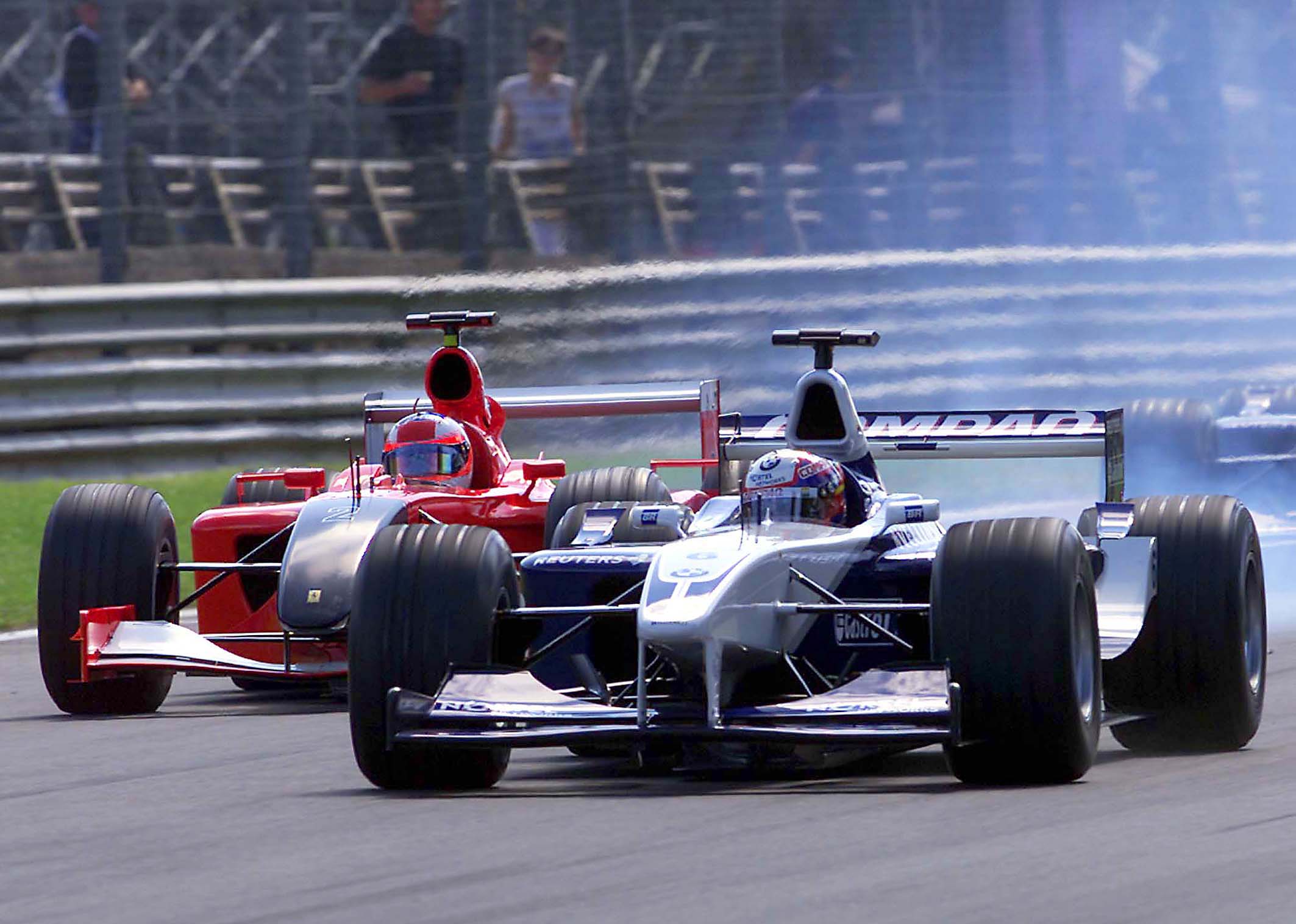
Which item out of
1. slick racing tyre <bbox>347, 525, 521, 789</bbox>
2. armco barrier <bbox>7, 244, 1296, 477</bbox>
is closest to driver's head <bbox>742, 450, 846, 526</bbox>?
slick racing tyre <bbox>347, 525, 521, 789</bbox>

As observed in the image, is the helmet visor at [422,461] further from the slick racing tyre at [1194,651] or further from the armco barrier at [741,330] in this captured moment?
the armco barrier at [741,330]

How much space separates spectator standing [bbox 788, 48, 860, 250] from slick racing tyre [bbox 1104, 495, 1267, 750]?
27.5 ft

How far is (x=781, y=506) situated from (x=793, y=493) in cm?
6

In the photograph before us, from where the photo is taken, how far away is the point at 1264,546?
1400 centimetres

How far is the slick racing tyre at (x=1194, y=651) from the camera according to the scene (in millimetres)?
7852

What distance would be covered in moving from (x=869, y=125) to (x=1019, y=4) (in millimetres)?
1220

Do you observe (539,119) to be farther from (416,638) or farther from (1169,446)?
(416,638)

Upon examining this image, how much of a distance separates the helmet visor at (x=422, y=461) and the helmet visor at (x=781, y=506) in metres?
3.15

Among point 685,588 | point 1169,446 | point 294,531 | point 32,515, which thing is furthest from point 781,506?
point 32,515

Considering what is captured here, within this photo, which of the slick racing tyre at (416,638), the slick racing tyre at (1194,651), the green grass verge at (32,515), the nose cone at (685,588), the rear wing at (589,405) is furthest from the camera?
the green grass verge at (32,515)

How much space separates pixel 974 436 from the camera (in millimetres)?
10133

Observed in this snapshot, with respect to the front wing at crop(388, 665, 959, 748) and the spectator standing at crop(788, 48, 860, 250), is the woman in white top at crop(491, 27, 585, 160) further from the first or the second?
the front wing at crop(388, 665, 959, 748)

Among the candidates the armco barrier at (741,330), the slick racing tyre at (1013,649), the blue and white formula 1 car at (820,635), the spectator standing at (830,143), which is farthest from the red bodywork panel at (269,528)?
the spectator standing at (830,143)

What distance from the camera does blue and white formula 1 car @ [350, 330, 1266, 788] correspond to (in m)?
6.83
